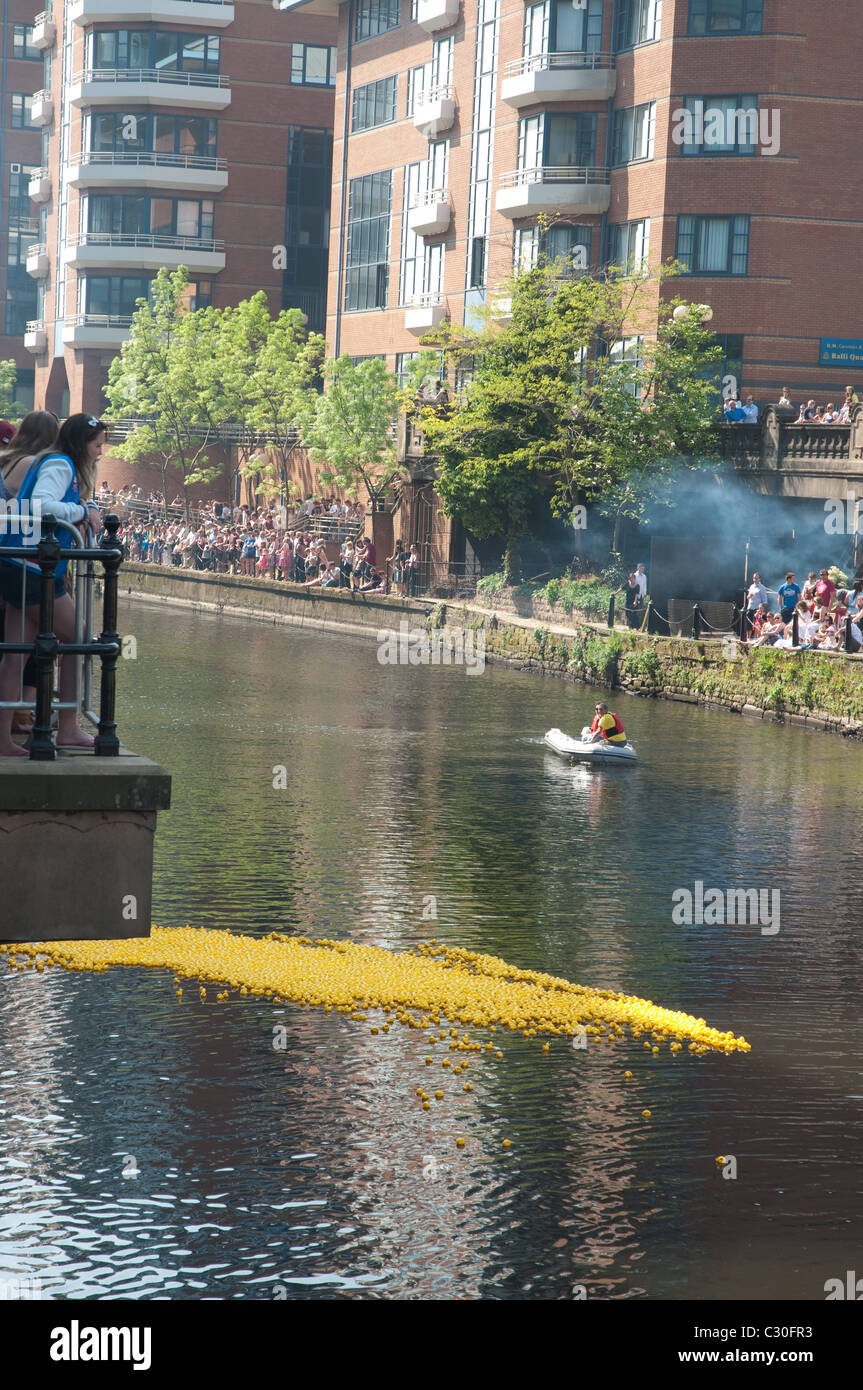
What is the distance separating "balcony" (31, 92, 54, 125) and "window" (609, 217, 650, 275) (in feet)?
159

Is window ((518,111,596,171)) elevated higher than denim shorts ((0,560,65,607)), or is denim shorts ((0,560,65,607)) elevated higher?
window ((518,111,596,171))

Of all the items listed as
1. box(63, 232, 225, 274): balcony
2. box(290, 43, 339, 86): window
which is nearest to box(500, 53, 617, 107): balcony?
box(63, 232, 225, 274): balcony

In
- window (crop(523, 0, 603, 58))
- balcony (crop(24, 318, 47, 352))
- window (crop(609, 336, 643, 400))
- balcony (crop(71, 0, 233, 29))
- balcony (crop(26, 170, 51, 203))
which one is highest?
balcony (crop(71, 0, 233, 29))

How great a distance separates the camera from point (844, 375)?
163ft

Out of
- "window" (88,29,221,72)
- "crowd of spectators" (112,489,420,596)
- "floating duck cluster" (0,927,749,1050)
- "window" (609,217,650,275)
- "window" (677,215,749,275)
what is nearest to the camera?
"floating duck cluster" (0,927,749,1050)

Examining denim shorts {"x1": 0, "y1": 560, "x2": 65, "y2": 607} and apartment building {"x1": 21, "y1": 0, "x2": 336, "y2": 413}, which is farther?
apartment building {"x1": 21, "y1": 0, "x2": 336, "y2": 413}

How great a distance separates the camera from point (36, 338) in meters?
91.9

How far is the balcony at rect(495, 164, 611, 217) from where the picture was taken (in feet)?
175

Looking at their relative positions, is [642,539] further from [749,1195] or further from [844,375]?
[749,1195]

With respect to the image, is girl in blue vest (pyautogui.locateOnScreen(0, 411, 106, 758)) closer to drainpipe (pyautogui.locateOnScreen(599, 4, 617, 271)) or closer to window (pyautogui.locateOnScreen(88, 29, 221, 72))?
drainpipe (pyautogui.locateOnScreen(599, 4, 617, 271))

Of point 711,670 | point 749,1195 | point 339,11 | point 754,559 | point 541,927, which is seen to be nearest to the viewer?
point 749,1195

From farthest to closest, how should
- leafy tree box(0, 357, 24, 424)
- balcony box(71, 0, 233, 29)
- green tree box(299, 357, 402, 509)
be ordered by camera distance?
1. leafy tree box(0, 357, 24, 424)
2. balcony box(71, 0, 233, 29)
3. green tree box(299, 357, 402, 509)

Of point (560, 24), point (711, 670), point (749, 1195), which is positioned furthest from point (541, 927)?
point (560, 24)
